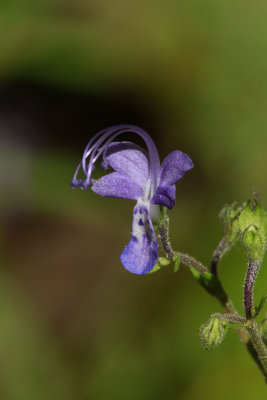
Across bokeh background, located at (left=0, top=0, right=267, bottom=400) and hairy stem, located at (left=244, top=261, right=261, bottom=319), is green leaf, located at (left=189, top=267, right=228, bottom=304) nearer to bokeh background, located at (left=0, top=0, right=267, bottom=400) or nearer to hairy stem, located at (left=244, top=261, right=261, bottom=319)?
hairy stem, located at (left=244, top=261, right=261, bottom=319)

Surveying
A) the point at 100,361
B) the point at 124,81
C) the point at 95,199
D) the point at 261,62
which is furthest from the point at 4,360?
the point at 261,62

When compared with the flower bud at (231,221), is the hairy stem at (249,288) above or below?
below

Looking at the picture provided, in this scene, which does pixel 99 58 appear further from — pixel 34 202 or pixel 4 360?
pixel 4 360

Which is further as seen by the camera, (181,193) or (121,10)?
(121,10)

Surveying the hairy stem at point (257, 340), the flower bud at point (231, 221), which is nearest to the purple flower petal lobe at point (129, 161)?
the flower bud at point (231, 221)

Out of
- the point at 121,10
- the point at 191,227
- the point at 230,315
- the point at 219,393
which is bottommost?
the point at 219,393

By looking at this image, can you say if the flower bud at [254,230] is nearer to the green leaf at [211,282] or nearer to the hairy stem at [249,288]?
the hairy stem at [249,288]

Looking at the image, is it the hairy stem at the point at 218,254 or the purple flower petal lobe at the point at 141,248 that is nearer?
the purple flower petal lobe at the point at 141,248
